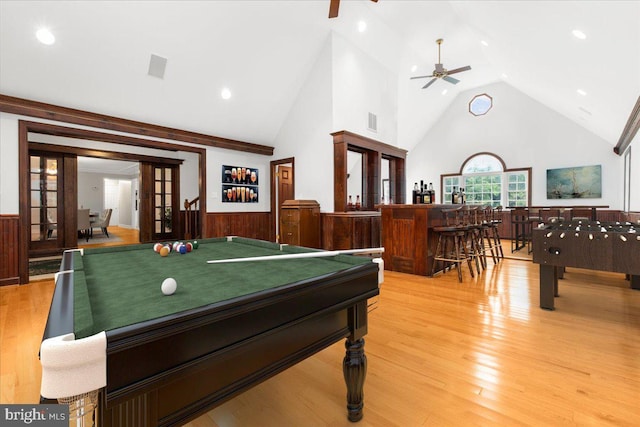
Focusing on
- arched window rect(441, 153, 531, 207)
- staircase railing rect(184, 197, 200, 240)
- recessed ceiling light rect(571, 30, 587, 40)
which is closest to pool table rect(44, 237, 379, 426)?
recessed ceiling light rect(571, 30, 587, 40)

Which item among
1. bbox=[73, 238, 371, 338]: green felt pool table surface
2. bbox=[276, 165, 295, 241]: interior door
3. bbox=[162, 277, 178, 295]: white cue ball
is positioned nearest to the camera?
bbox=[73, 238, 371, 338]: green felt pool table surface

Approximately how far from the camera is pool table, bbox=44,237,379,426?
74cm

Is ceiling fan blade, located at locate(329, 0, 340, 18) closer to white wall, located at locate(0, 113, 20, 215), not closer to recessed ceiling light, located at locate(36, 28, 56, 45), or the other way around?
recessed ceiling light, located at locate(36, 28, 56, 45)

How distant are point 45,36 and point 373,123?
5.41 meters

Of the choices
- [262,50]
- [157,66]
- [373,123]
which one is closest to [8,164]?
[157,66]

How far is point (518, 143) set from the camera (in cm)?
902

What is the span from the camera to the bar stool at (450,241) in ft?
13.8

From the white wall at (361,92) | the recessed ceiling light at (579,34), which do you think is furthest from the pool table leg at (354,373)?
the recessed ceiling light at (579,34)

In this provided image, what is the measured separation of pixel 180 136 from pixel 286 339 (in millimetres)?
5792

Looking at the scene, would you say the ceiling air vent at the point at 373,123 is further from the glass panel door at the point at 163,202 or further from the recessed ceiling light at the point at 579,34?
the glass panel door at the point at 163,202

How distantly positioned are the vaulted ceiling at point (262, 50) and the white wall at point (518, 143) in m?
0.75

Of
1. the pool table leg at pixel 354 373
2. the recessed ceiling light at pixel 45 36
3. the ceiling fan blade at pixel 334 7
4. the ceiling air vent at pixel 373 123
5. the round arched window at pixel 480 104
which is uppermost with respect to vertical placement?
the round arched window at pixel 480 104

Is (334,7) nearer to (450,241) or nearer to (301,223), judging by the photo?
(301,223)

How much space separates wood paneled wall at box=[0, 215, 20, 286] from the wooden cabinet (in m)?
3.99
